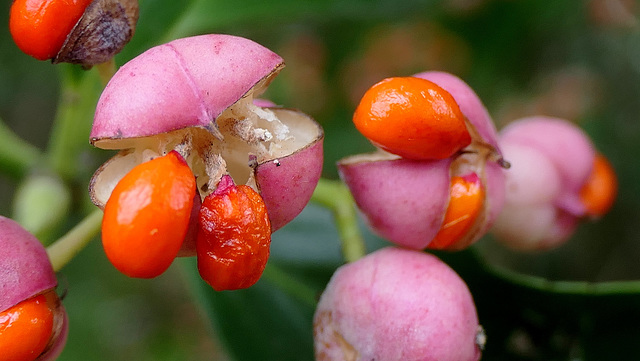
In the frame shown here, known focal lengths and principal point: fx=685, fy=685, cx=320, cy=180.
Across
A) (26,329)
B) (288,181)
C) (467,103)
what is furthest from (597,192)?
(26,329)

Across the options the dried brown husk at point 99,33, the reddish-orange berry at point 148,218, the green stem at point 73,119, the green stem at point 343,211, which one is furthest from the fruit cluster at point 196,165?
the green stem at point 73,119

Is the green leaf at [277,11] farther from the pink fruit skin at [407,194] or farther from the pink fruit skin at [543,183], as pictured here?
the pink fruit skin at [407,194]

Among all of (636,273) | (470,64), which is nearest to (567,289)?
(636,273)

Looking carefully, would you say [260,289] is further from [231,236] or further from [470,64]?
[470,64]

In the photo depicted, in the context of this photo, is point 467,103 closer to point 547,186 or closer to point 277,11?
point 547,186

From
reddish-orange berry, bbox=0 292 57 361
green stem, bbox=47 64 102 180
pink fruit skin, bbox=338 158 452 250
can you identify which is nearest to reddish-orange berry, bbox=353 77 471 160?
pink fruit skin, bbox=338 158 452 250

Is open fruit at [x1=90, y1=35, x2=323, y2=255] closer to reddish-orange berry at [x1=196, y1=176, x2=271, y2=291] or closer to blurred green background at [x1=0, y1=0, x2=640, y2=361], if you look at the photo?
reddish-orange berry at [x1=196, y1=176, x2=271, y2=291]
